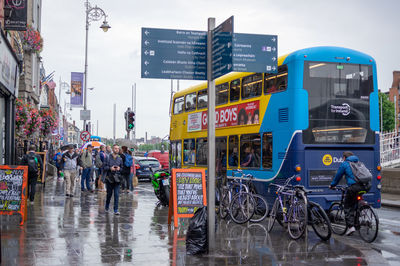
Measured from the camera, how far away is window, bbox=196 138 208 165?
51.8ft

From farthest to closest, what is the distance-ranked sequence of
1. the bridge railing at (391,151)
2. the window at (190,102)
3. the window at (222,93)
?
the bridge railing at (391,151)
the window at (190,102)
the window at (222,93)

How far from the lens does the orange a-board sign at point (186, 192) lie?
10469mm

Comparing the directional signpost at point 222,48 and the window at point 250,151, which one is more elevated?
the directional signpost at point 222,48

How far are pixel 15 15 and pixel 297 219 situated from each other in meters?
11.8

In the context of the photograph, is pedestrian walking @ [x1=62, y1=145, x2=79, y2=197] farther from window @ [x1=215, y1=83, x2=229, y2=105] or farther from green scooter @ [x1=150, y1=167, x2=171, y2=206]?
window @ [x1=215, y1=83, x2=229, y2=105]

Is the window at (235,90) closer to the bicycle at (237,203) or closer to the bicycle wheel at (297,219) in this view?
the bicycle at (237,203)

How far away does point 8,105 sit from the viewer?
1795 centimetres

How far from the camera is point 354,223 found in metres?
9.44

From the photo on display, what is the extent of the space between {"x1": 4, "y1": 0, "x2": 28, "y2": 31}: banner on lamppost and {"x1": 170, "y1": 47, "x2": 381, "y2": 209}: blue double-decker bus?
26.4ft

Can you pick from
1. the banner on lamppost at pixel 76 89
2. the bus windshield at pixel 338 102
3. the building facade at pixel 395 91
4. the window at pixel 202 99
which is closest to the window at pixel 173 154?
the window at pixel 202 99

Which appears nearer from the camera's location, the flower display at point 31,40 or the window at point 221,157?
the window at point 221,157

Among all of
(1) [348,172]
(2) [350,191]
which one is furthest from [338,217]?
(1) [348,172]

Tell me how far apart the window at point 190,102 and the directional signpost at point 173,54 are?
8.44 metres

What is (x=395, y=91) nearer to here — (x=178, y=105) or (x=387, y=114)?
(x=387, y=114)
